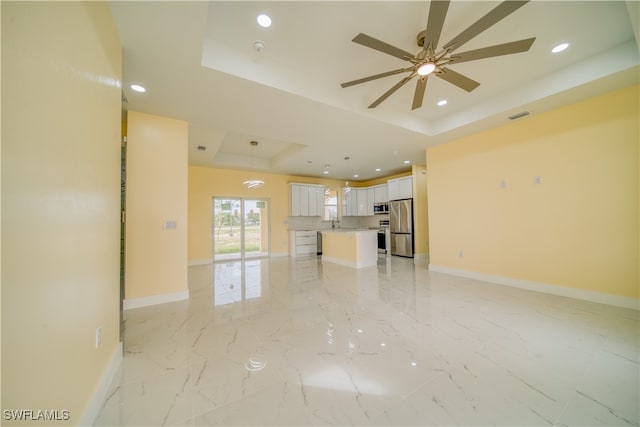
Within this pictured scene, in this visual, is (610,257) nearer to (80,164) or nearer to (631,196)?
(631,196)

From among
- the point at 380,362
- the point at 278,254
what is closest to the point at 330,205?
the point at 278,254

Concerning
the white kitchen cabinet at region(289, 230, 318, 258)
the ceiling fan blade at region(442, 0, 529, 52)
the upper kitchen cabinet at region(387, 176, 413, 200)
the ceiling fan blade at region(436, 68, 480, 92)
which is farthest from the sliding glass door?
the ceiling fan blade at region(442, 0, 529, 52)

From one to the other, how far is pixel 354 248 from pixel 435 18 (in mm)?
4466

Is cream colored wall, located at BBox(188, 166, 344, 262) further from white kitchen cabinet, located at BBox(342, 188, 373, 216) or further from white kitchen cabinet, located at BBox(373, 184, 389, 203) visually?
white kitchen cabinet, located at BBox(373, 184, 389, 203)

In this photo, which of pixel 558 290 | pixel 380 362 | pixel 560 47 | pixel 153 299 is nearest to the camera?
pixel 380 362

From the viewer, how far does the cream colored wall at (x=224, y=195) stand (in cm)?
622

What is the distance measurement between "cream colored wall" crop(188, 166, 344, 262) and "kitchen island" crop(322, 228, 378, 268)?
210 cm

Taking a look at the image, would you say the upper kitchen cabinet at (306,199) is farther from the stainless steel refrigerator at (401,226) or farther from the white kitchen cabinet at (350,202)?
→ the stainless steel refrigerator at (401,226)

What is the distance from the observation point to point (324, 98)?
9.84 ft

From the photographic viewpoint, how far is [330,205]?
28.6 feet

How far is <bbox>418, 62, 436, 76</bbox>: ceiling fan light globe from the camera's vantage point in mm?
2131

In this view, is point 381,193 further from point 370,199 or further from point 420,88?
point 420,88

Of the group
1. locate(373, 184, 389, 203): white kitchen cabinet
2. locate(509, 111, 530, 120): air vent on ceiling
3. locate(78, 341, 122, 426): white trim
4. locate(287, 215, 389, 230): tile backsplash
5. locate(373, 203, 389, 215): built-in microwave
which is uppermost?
locate(509, 111, 530, 120): air vent on ceiling

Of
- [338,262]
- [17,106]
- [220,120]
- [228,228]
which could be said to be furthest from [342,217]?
[17,106]
